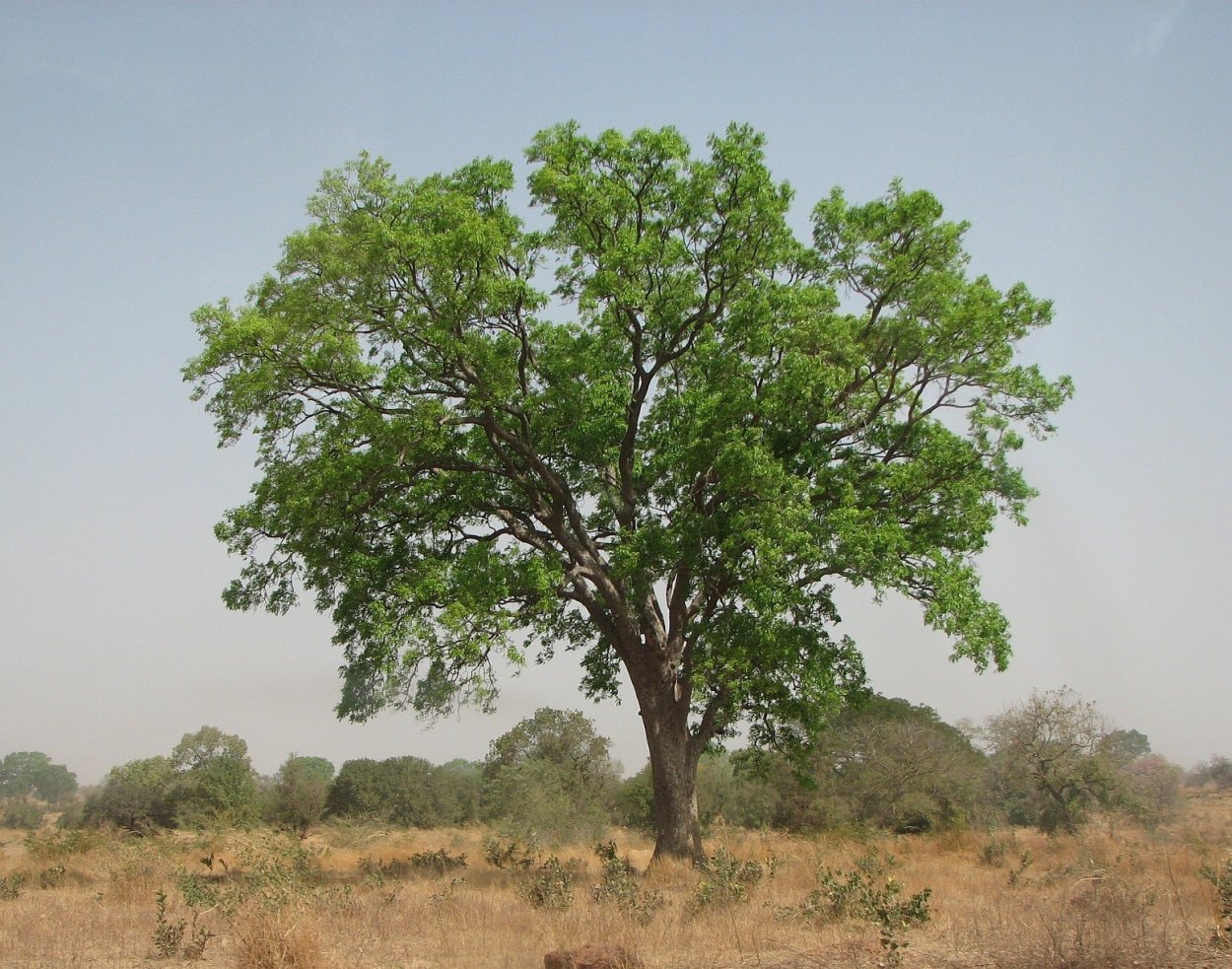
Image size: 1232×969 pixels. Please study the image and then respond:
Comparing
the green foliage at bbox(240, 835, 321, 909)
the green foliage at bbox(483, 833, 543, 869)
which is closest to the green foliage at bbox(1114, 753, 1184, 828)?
the green foliage at bbox(483, 833, 543, 869)

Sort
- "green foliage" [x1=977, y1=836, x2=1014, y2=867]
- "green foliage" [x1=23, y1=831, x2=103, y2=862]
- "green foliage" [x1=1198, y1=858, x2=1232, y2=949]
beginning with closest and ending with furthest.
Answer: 1. "green foliage" [x1=1198, y1=858, x2=1232, y2=949]
2. "green foliage" [x1=23, y1=831, x2=103, y2=862]
3. "green foliage" [x1=977, y1=836, x2=1014, y2=867]

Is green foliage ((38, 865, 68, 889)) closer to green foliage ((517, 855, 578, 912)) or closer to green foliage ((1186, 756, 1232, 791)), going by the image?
green foliage ((517, 855, 578, 912))

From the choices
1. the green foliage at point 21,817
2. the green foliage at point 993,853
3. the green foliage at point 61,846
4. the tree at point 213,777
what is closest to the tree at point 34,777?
the green foliage at point 21,817

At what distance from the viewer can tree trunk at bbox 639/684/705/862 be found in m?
14.7

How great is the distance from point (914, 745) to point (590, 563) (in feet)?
59.4

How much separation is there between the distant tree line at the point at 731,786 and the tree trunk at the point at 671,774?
19.6 feet

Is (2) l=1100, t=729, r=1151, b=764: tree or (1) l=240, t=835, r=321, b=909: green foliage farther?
(2) l=1100, t=729, r=1151, b=764: tree

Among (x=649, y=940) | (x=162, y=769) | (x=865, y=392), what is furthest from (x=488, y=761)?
(x=649, y=940)

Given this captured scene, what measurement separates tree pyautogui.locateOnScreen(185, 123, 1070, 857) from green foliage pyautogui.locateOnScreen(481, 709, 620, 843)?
497 inches

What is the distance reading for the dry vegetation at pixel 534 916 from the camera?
24.6ft

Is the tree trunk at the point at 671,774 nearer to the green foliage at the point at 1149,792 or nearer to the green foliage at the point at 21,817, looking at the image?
the green foliage at the point at 1149,792

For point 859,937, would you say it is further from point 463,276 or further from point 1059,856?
point 1059,856

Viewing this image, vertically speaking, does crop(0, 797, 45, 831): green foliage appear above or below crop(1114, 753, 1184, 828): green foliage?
below

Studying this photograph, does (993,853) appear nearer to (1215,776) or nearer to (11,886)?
(11,886)
